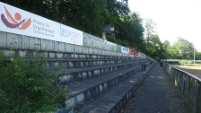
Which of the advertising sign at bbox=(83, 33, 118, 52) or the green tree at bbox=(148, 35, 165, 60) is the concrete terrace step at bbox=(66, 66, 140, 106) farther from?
the green tree at bbox=(148, 35, 165, 60)

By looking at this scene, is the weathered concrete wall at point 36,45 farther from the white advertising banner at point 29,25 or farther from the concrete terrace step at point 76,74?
the concrete terrace step at point 76,74

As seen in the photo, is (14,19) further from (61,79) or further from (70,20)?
(70,20)

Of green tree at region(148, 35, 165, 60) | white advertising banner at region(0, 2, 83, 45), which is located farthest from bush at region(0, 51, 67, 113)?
green tree at region(148, 35, 165, 60)

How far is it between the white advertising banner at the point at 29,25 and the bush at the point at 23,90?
2297 mm

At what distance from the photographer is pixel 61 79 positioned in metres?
5.36

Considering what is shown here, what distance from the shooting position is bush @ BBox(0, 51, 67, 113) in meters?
3.04

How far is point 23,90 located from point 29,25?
3.52 metres

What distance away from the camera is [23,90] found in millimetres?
3268

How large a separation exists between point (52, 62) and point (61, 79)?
1.28m

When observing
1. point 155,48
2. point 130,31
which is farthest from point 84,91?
point 155,48

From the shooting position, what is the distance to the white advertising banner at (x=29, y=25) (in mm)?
5344

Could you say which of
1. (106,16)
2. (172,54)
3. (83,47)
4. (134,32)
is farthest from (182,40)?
(83,47)

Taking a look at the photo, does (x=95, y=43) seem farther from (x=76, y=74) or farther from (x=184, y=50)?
(x=184, y=50)

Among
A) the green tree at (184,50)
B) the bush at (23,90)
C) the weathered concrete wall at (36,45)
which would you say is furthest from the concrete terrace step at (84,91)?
the green tree at (184,50)
